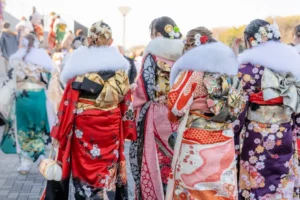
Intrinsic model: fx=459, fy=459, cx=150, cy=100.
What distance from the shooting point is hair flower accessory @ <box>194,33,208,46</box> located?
362 cm

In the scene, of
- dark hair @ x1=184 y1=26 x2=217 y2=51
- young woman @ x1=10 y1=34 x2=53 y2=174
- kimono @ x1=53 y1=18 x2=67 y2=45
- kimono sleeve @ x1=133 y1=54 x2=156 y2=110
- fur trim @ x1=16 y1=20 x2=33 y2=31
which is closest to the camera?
dark hair @ x1=184 y1=26 x2=217 y2=51

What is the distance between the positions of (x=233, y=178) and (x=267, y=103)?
796 millimetres

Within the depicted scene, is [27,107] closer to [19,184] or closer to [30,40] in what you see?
[30,40]

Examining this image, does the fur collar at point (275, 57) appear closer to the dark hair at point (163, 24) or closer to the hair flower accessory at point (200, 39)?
the hair flower accessory at point (200, 39)

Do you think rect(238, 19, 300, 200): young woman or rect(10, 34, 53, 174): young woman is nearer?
rect(238, 19, 300, 200): young woman

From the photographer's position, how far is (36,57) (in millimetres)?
5938

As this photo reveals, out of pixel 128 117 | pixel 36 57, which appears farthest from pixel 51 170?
pixel 36 57

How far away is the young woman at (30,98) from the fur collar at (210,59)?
283 cm

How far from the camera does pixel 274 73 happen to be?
4023 mm

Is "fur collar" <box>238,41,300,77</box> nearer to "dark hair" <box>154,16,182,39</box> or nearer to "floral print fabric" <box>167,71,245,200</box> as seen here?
"floral print fabric" <box>167,71,245,200</box>

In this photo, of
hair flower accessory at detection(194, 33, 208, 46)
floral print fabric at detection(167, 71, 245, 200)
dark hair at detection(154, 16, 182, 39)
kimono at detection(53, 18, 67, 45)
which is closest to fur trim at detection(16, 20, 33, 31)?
kimono at detection(53, 18, 67, 45)

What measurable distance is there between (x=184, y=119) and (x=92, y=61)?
0.97m

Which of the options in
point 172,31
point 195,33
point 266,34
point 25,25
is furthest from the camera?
point 25,25

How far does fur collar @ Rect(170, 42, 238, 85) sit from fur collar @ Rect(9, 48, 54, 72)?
2.82 meters
